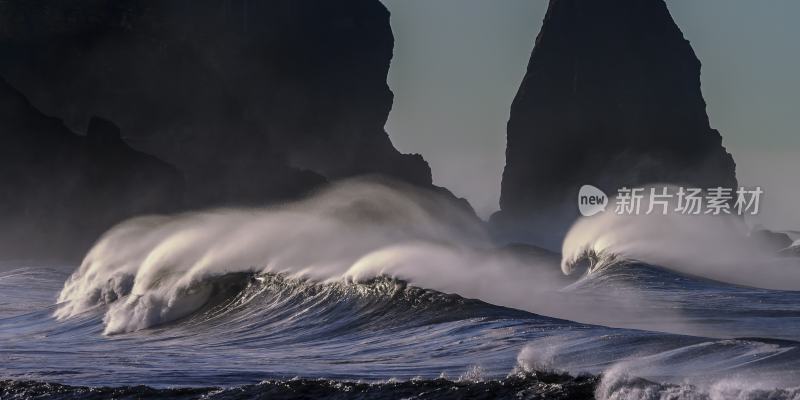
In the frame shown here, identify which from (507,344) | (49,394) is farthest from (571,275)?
(49,394)

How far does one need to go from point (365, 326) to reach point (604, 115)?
116m

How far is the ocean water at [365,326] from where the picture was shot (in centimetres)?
1309

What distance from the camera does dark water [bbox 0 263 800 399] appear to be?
41.6 feet

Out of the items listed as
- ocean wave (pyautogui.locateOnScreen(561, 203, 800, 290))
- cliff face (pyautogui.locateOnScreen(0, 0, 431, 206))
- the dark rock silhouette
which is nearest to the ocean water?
ocean wave (pyautogui.locateOnScreen(561, 203, 800, 290))

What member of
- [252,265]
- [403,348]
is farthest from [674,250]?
[403,348]

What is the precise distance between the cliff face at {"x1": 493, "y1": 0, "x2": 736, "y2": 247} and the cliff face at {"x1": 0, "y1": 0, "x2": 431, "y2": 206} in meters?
23.6

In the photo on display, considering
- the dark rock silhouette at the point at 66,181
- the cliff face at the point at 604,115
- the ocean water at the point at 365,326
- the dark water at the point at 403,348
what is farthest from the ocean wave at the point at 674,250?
the cliff face at the point at 604,115

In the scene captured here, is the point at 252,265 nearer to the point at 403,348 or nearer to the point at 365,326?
the point at 365,326

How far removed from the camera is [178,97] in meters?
93.9

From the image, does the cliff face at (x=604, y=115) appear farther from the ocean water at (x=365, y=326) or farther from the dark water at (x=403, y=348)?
the dark water at (x=403, y=348)

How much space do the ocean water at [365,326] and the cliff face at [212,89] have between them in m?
53.5

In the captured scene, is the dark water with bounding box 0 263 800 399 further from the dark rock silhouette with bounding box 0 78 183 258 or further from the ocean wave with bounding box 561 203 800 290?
the dark rock silhouette with bounding box 0 78 183 258

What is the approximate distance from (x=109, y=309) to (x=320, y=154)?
3057 inches

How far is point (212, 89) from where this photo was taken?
96.6 meters
